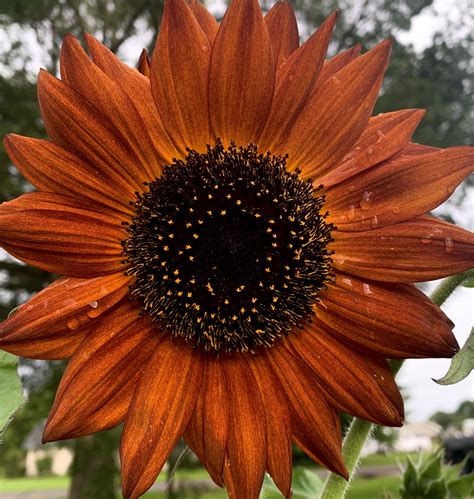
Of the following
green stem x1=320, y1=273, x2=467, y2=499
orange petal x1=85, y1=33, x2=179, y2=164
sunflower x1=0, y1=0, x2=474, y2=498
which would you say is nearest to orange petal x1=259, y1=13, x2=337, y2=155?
sunflower x1=0, y1=0, x2=474, y2=498

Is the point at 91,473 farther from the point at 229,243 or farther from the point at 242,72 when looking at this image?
the point at 242,72

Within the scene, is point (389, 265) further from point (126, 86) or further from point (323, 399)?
point (126, 86)

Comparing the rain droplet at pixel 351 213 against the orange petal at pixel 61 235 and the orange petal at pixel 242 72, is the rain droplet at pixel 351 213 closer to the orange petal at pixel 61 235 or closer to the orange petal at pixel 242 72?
the orange petal at pixel 242 72

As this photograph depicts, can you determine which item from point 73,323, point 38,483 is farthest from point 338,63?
point 38,483

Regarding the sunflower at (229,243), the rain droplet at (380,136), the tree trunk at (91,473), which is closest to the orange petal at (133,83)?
the sunflower at (229,243)

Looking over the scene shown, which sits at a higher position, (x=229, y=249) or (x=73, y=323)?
(x=229, y=249)

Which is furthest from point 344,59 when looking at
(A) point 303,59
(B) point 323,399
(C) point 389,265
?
(B) point 323,399
